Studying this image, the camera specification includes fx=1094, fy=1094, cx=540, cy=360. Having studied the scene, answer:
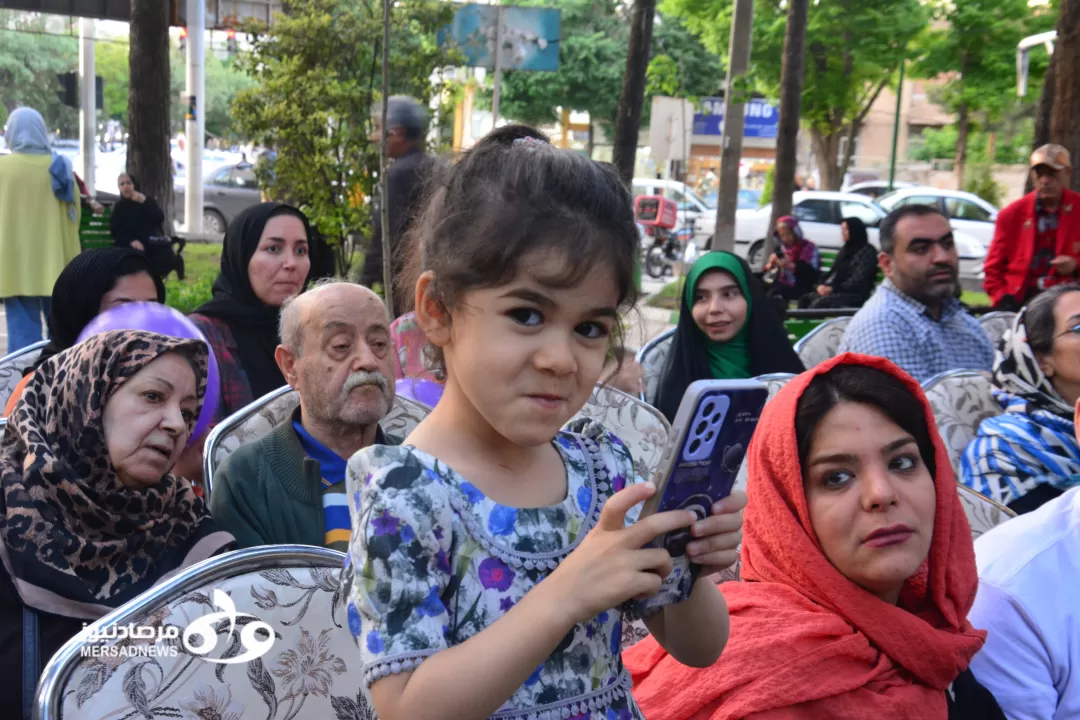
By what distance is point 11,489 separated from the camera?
2.27 meters

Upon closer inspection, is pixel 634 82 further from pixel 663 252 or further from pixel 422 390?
pixel 663 252

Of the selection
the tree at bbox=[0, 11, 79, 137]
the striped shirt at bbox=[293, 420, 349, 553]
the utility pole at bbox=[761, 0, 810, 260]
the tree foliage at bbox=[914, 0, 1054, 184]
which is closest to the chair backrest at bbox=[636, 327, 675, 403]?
the striped shirt at bbox=[293, 420, 349, 553]

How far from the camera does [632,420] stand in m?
3.71

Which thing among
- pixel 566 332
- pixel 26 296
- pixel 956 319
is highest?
pixel 566 332

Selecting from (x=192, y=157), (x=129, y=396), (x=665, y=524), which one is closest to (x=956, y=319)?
(x=129, y=396)

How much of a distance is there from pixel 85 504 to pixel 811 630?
150cm

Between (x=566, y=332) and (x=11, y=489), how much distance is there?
1.49m

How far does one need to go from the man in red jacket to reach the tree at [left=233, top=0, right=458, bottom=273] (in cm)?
491

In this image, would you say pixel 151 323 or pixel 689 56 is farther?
pixel 689 56

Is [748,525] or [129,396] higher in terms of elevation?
[129,396]

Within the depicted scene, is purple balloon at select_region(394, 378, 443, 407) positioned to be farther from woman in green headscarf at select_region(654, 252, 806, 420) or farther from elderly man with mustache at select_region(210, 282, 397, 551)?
woman in green headscarf at select_region(654, 252, 806, 420)

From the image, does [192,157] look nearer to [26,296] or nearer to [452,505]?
[26,296]

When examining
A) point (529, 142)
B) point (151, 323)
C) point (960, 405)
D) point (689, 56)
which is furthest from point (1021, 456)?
point (689, 56)

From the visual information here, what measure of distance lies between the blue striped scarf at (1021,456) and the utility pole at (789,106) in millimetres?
10550
